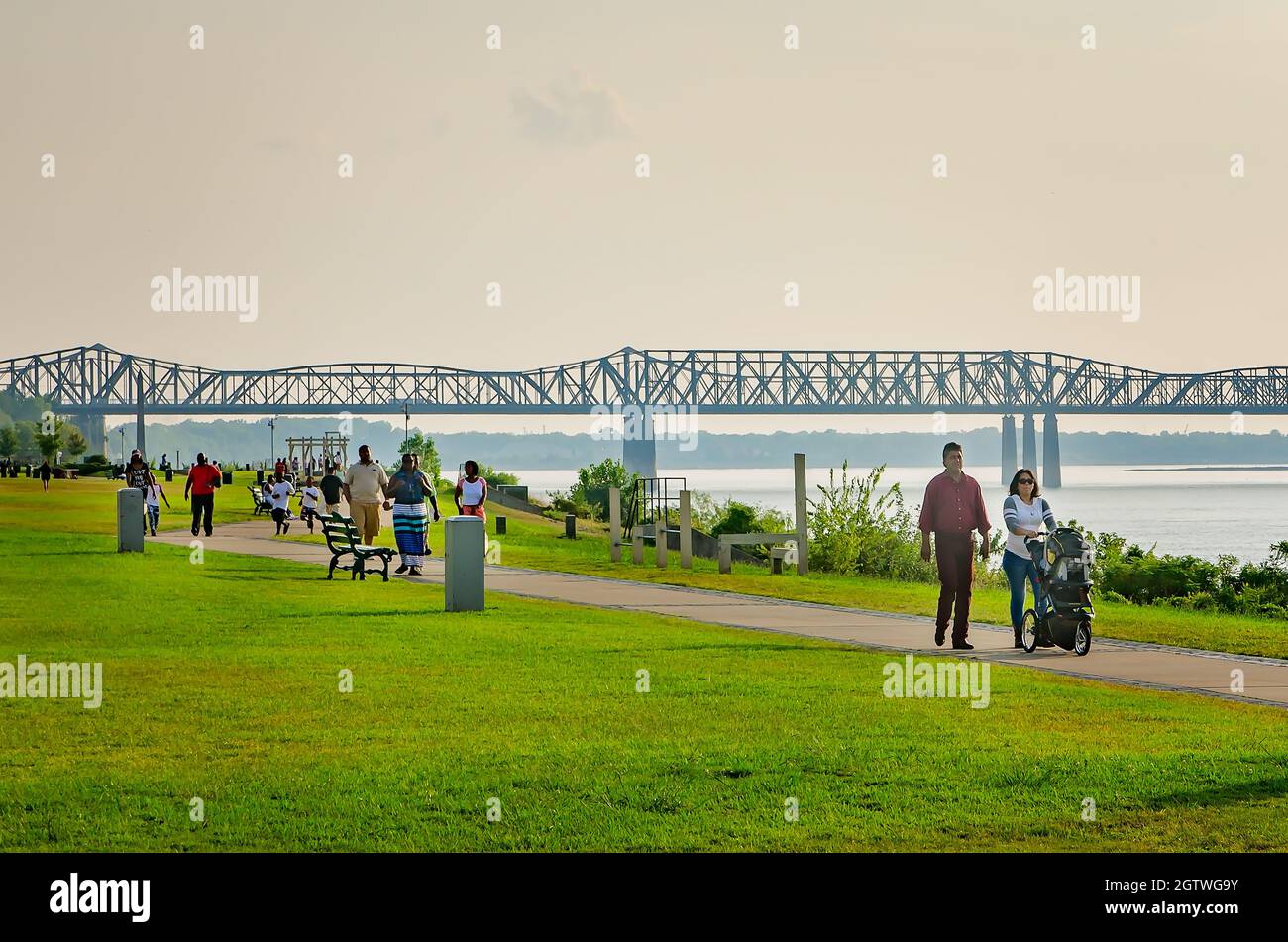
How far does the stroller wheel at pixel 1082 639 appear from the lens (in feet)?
47.2

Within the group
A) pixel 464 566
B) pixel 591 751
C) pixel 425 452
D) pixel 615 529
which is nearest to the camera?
pixel 591 751

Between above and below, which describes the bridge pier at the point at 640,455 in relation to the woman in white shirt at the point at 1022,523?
above

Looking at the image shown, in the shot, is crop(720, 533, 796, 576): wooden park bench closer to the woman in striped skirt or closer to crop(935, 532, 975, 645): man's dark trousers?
the woman in striped skirt

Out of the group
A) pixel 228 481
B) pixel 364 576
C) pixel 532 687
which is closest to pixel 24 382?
pixel 228 481

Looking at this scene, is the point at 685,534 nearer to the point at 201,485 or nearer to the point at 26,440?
the point at 201,485

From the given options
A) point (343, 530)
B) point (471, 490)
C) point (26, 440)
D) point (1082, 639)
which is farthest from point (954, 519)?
point (26, 440)

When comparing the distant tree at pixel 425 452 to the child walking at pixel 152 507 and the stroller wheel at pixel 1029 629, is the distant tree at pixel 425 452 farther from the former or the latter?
the stroller wheel at pixel 1029 629

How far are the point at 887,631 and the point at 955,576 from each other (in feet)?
7.48

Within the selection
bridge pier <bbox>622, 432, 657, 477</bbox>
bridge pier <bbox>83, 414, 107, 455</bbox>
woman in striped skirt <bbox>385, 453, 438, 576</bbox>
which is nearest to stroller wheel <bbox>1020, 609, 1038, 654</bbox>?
woman in striped skirt <bbox>385, 453, 438, 576</bbox>

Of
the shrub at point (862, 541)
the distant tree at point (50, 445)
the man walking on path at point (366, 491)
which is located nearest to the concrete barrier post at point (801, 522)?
the shrub at point (862, 541)

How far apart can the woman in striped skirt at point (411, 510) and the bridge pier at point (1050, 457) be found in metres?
108

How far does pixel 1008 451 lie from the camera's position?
129250mm
